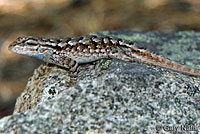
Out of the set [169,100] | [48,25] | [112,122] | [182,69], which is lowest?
[112,122]

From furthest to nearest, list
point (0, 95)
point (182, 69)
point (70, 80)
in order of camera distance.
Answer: point (0, 95)
point (182, 69)
point (70, 80)

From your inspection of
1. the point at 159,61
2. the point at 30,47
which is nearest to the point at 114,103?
the point at 159,61

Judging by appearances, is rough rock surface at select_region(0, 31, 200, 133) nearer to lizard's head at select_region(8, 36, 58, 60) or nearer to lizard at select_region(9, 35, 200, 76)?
lizard at select_region(9, 35, 200, 76)

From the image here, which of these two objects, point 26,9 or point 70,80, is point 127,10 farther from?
point 70,80

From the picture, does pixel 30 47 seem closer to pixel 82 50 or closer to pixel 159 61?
pixel 82 50

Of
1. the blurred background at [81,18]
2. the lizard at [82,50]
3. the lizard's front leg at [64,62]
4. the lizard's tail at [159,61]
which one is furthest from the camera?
the blurred background at [81,18]

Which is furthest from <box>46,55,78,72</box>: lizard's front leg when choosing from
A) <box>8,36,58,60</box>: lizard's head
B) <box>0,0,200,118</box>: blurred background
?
<box>0,0,200,118</box>: blurred background

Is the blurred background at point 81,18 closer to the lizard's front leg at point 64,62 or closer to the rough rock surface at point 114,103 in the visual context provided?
the lizard's front leg at point 64,62

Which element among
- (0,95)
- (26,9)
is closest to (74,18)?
(26,9)

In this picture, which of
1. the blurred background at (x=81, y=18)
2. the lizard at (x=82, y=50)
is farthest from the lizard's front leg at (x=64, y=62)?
the blurred background at (x=81, y=18)
